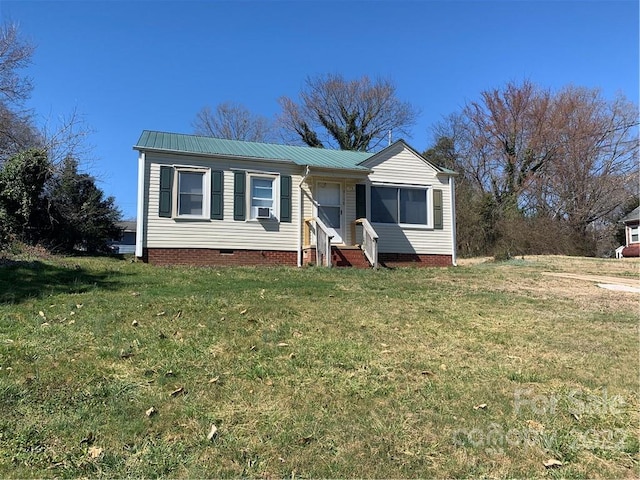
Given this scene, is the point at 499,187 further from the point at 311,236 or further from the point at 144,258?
the point at 144,258

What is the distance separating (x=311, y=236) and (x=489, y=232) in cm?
1190

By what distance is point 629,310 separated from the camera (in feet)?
23.2

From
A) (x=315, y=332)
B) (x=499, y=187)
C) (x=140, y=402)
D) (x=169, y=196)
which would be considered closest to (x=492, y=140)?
(x=499, y=187)

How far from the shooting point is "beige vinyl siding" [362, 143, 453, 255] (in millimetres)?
14156

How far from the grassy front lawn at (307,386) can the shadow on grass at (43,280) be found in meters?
0.10

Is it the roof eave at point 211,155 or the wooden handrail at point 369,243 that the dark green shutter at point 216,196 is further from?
the wooden handrail at point 369,243

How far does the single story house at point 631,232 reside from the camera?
27767 mm

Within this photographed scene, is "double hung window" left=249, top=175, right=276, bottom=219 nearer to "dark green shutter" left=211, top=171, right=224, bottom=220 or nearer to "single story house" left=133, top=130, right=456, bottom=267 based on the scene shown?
"single story house" left=133, top=130, right=456, bottom=267

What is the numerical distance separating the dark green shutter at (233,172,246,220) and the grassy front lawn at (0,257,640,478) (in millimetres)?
6074

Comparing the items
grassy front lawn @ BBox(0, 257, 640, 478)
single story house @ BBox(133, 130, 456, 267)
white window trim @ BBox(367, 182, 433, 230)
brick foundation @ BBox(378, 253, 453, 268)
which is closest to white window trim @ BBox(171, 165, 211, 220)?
single story house @ BBox(133, 130, 456, 267)

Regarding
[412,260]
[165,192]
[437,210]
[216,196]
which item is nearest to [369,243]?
[412,260]

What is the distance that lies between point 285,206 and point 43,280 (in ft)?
22.2

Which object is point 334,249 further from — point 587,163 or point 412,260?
point 587,163

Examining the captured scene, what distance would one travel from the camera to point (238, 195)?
12.8 m
